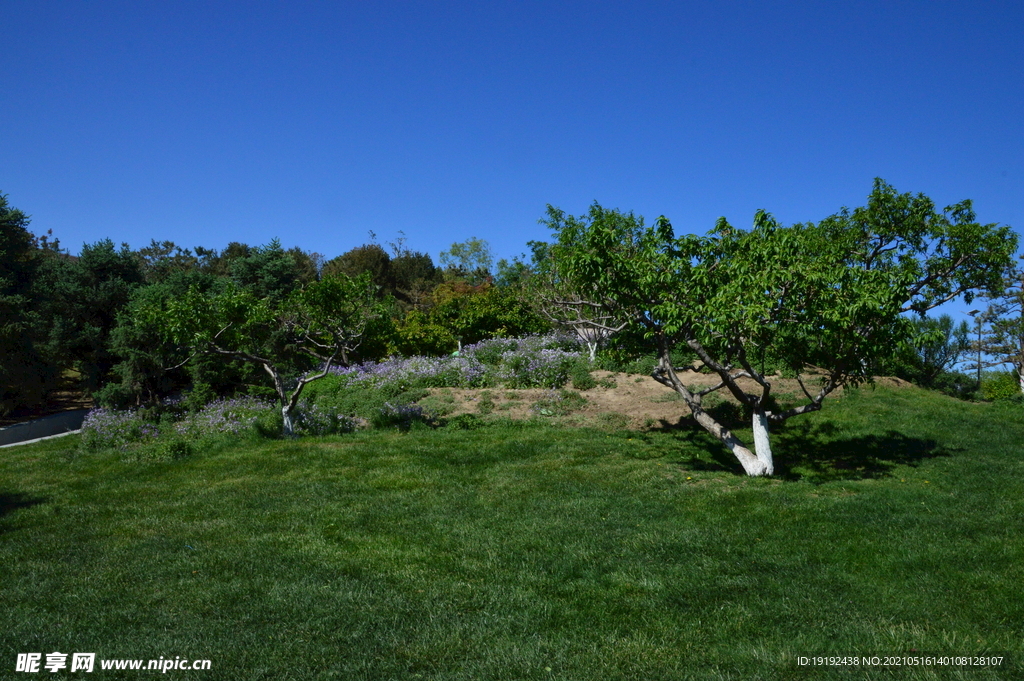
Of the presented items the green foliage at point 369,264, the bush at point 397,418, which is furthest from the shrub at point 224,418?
the green foliage at point 369,264

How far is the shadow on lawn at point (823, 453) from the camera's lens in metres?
10.3

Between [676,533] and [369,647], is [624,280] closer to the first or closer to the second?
[676,533]

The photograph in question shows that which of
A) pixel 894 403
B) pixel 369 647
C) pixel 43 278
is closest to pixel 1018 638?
pixel 369 647

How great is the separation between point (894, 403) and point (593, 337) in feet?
32.6

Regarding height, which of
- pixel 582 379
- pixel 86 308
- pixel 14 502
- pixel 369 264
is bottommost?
pixel 14 502

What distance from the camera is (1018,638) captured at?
476 cm

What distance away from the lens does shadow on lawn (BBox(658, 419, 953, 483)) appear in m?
10.3

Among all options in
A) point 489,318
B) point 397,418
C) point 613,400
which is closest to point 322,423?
point 397,418

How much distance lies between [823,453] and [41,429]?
61.8 feet

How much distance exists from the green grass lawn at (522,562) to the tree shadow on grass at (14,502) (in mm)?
44

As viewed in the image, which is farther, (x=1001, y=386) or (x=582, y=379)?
(x=1001, y=386)

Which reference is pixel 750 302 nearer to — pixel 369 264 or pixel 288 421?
pixel 288 421

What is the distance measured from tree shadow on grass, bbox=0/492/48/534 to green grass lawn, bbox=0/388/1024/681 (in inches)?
1.7

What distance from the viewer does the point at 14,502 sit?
371 inches
